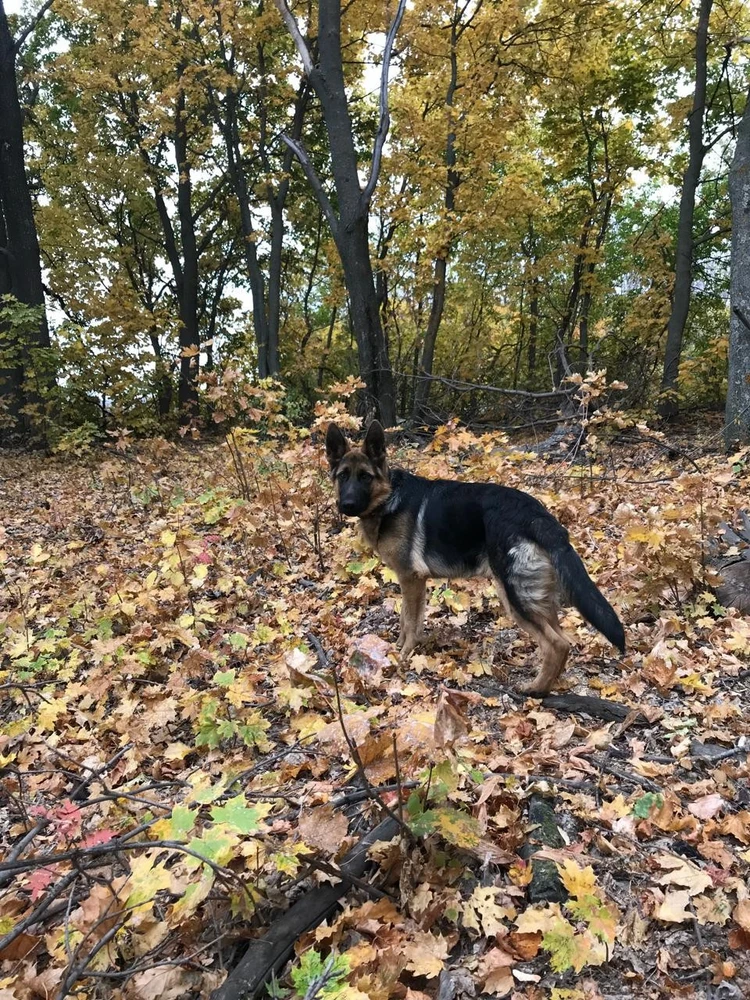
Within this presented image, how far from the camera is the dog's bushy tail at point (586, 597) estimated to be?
10.6 ft

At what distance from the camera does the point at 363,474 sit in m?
4.75

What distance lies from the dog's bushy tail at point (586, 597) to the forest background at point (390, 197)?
4.92 metres

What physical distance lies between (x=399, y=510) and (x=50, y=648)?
317 centimetres

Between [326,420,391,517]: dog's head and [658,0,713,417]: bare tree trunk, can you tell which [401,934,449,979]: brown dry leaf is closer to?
[326,420,391,517]: dog's head

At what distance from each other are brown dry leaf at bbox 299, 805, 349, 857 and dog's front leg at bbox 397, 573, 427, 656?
236 cm

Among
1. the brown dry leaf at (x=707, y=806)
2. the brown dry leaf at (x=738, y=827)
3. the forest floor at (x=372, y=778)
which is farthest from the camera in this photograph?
the brown dry leaf at (x=707, y=806)

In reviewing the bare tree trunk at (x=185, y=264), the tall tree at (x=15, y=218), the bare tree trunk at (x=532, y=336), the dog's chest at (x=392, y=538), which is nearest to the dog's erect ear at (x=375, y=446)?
the dog's chest at (x=392, y=538)

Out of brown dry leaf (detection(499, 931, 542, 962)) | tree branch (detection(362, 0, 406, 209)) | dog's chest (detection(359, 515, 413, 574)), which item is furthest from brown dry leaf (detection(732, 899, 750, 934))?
tree branch (detection(362, 0, 406, 209))

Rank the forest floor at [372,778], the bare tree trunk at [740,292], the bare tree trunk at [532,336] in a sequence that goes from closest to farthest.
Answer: the forest floor at [372,778], the bare tree trunk at [740,292], the bare tree trunk at [532,336]

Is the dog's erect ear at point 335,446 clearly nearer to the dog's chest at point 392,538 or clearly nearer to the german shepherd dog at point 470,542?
the german shepherd dog at point 470,542

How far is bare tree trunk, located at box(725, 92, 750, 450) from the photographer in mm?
8258

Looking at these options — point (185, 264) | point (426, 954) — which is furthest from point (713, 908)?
point (185, 264)

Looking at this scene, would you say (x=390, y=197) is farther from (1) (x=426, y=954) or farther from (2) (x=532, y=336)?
(1) (x=426, y=954)

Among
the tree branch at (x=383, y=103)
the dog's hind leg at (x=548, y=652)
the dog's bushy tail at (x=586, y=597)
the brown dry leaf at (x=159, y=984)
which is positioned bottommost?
the brown dry leaf at (x=159, y=984)
